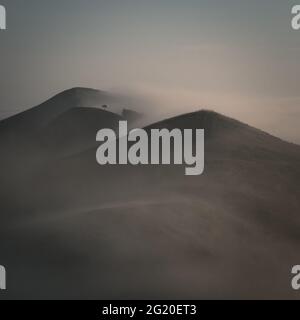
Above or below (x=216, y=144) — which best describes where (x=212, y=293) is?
below

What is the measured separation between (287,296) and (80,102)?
1696 millimetres

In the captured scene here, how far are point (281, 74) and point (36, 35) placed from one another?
1486mm

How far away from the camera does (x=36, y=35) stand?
438cm

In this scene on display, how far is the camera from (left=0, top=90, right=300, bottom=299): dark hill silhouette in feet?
14.3

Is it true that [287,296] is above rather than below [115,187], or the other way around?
below

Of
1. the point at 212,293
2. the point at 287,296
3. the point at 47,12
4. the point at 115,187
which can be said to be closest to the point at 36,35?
the point at 47,12

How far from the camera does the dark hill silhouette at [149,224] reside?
434 centimetres

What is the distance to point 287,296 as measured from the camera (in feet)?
14.4

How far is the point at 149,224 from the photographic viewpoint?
14.3 ft
